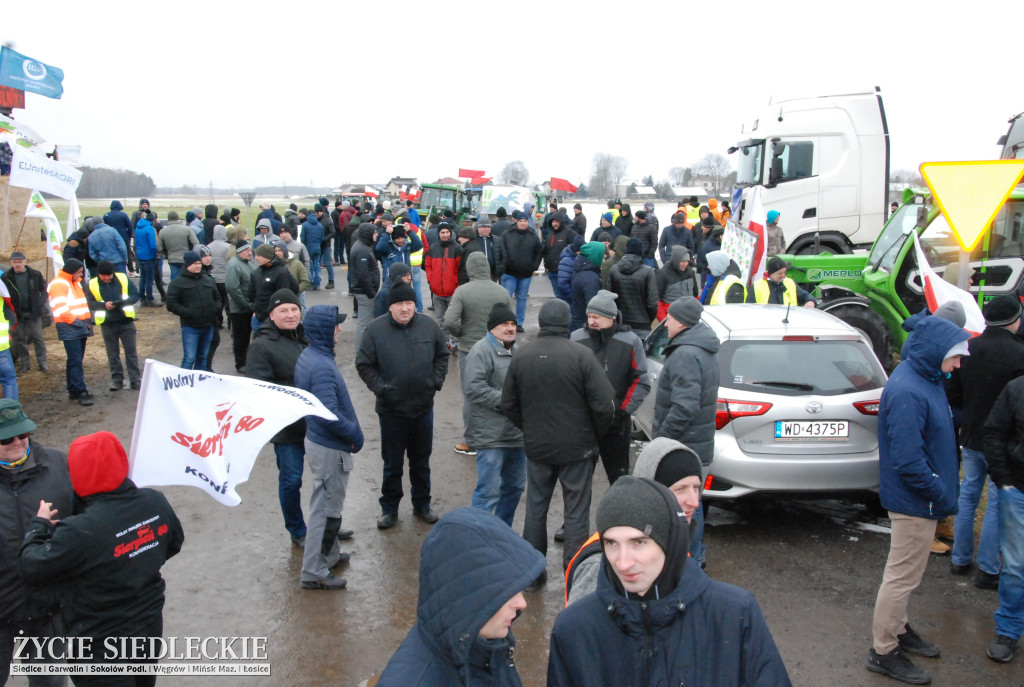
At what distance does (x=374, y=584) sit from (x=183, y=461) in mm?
1863

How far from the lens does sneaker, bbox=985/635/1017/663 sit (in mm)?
4426

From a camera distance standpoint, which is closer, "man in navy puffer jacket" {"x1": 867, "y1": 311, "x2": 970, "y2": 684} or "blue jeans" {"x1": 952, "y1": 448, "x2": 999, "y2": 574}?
"man in navy puffer jacket" {"x1": 867, "y1": 311, "x2": 970, "y2": 684}

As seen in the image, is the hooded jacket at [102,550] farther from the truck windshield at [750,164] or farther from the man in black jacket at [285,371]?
the truck windshield at [750,164]

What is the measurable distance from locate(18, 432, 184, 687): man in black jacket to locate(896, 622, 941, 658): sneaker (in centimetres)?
405

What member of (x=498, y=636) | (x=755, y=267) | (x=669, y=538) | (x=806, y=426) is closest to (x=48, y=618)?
(x=498, y=636)

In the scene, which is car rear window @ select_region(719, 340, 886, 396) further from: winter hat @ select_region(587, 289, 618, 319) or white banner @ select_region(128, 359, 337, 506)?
white banner @ select_region(128, 359, 337, 506)

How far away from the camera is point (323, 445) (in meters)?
5.22

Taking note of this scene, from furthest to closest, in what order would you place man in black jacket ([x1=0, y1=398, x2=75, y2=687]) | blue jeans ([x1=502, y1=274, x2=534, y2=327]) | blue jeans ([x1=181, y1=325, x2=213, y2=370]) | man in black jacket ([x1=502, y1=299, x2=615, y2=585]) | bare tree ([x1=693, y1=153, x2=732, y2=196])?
bare tree ([x1=693, y1=153, x2=732, y2=196]), blue jeans ([x1=502, y1=274, x2=534, y2=327]), blue jeans ([x1=181, y1=325, x2=213, y2=370]), man in black jacket ([x1=502, y1=299, x2=615, y2=585]), man in black jacket ([x1=0, y1=398, x2=75, y2=687])

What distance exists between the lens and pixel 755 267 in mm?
9266

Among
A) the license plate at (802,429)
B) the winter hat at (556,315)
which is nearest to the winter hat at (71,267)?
the winter hat at (556,315)

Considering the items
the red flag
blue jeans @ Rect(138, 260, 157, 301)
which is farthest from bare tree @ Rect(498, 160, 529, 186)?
blue jeans @ Rect(138, 260, 157, 301)

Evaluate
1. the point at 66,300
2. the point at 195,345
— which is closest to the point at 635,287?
the point at 195,345

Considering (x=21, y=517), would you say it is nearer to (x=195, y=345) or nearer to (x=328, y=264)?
(x=195, y=345)

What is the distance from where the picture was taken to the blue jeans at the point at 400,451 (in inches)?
241
